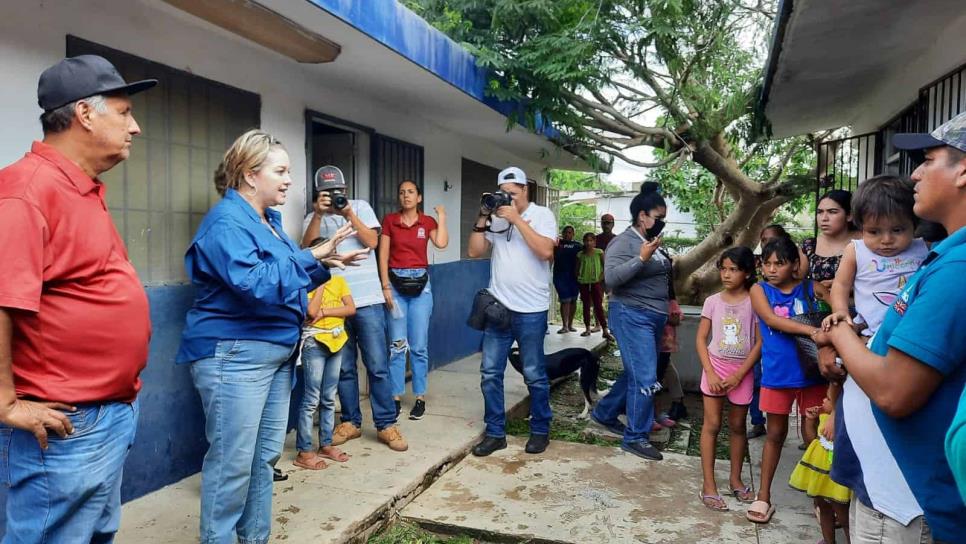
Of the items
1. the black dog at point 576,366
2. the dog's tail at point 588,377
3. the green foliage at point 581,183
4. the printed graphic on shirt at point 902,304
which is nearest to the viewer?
the printed graphic on shirt at point 902,304

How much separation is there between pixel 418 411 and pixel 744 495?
90.6 inches

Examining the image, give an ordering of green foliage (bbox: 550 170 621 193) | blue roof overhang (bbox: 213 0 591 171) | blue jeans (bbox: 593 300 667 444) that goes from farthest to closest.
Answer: green foliage (bbox: 550 170 621 193), blue jeans (bbox: 593 300 667 444), blue roof overhang (bbox: 213 0 591 171)

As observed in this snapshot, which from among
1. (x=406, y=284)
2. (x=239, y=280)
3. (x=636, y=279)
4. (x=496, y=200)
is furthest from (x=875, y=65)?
(x=239, y=280)

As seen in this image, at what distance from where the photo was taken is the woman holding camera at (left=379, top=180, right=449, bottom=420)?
186 inches

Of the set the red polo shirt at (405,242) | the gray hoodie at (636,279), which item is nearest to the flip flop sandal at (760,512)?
the gray hoodie at (636,279)

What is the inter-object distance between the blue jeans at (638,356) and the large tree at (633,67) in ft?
6.48

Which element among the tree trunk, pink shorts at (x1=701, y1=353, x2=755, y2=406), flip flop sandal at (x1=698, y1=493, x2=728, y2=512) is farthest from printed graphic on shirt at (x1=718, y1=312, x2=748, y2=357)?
the tree trunk

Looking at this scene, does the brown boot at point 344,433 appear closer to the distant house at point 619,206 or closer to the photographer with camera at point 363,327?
the photographer with camera at point 363,327

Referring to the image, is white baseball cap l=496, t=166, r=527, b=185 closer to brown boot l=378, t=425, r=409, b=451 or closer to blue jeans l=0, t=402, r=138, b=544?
brown boot l=378, t=425, r=409, b=451

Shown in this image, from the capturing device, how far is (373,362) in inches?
166

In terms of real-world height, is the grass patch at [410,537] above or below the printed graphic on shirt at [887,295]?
below

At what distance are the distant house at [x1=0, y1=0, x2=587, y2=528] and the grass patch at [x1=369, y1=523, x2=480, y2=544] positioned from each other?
125cm

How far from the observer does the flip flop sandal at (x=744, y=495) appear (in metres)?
3.65

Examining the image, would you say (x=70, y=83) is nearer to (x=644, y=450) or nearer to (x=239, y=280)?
(x=239, y=280)
